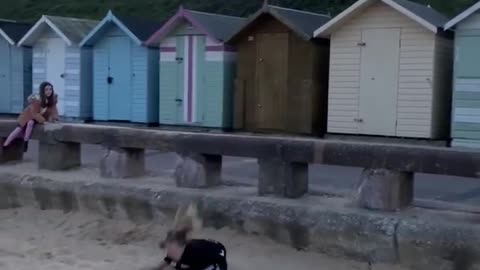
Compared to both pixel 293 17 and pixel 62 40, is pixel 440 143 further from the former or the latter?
pixel 62 40

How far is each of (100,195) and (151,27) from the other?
9.67 meters

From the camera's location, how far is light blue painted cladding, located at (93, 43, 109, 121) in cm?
1911

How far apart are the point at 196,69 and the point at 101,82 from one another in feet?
9.07

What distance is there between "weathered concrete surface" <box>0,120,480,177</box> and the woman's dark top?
181 cm

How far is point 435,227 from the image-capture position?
748 cm

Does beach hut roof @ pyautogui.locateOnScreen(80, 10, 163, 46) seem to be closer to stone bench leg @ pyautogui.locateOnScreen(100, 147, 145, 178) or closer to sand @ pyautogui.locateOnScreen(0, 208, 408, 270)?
stone bench leg @ pyautogui.locateOnScreen(100, 147, 145, 178)

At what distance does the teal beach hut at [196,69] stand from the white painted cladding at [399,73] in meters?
2.44

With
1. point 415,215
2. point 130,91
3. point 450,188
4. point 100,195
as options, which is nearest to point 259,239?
point 415,215

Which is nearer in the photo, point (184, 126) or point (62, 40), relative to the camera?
point (184, 126)

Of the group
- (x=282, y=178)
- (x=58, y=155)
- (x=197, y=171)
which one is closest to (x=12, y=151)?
(x=58, y=155)

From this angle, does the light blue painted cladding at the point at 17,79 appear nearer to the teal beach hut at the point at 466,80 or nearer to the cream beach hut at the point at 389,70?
the cream beach hut at the point at 389,70

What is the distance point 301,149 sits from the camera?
27.8 ft

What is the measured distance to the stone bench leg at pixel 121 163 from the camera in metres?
10.1

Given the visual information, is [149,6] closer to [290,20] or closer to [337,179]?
[290,20]
